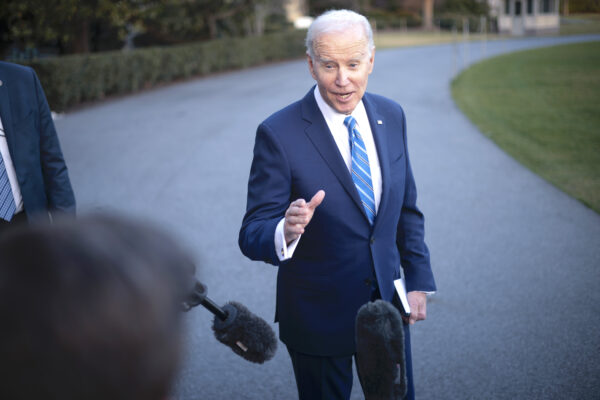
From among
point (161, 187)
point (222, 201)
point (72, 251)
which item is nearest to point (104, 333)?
point (72, 251)

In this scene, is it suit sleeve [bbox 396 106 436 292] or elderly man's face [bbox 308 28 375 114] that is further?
suit sleeve [bbox 396 106 436 292]

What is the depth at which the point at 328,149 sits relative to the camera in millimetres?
2330

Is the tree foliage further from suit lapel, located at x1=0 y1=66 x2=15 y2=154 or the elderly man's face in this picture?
the elderly man's face

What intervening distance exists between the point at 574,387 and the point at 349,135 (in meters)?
2.42

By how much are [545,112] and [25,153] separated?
1278 centimetres

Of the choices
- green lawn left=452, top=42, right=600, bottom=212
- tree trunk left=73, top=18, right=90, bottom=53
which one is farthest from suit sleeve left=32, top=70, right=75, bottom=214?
tree trunk left=73, top=18, right=90, bottom=53

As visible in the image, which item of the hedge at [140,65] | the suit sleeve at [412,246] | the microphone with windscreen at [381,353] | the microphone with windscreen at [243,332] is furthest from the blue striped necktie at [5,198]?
the hedge at [140,65]

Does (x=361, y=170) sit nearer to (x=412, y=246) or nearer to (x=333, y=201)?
(x=333, y=201)

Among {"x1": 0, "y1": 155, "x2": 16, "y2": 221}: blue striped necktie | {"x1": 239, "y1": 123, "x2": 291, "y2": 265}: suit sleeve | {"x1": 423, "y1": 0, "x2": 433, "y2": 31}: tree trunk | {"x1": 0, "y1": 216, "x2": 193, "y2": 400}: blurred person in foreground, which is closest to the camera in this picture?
{"x1": 0, "y1": 216, "x2": 193, "y2": 400}: blurred person in foreground

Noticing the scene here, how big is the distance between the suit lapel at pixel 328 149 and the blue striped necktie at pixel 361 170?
0.14 feet

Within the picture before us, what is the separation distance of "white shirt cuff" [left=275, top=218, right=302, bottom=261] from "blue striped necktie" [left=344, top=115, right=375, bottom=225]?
1.25 feet

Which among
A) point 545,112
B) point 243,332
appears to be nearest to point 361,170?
point 243,332

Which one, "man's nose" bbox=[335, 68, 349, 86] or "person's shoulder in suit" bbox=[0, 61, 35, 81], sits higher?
"person's shoulder in suit" bbox=[0, 61, 35, 81]

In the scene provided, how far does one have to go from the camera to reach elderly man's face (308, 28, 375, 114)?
2322mm
